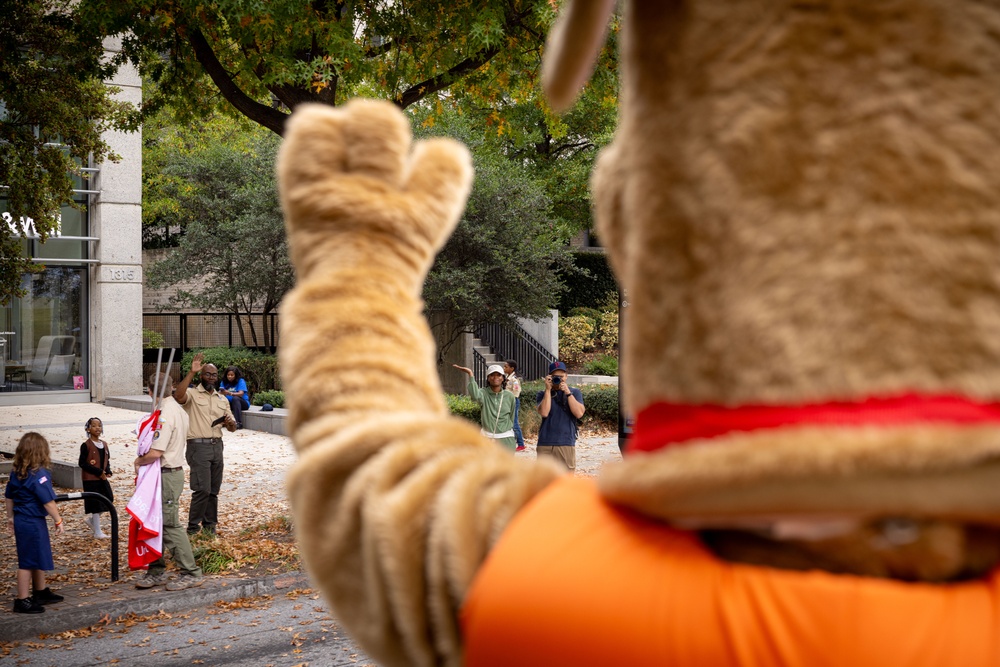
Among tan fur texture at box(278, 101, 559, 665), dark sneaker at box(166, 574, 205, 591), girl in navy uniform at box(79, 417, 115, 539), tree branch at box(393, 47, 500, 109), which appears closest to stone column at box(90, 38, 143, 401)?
girl in navy uniform at box(79, 417, 115, 539)

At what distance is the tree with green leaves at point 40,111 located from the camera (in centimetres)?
1122

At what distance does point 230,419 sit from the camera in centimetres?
1036

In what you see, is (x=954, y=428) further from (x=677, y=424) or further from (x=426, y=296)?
(x=426, y=296)

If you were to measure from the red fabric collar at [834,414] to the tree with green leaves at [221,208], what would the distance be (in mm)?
24057

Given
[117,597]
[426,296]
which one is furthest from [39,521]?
[426,296]

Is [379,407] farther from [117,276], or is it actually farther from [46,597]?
[117,276]

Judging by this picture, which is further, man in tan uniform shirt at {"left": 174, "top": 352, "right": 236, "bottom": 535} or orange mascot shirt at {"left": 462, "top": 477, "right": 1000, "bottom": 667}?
man in tan uniform shirt at {"left": 174, "top": 352, "right": 236, "bottom": 535}

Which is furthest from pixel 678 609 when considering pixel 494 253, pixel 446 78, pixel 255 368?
pixel 255 368

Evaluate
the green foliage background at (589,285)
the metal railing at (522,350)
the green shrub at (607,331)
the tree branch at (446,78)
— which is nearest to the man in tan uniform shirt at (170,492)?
the tree branch at (446,78)

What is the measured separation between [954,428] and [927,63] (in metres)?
0.37

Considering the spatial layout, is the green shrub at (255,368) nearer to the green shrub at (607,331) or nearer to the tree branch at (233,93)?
the green shrub at (607,331)

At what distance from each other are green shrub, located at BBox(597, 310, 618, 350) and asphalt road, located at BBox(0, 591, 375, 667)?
64.4 ft

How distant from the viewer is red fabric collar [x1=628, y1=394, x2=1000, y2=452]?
0.89m

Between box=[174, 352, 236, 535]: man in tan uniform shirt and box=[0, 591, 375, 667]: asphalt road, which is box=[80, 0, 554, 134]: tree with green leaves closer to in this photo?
box=[174, 352, 236, 535]: man in tan uniform shirt
